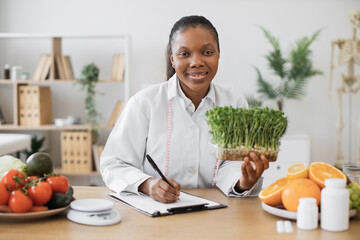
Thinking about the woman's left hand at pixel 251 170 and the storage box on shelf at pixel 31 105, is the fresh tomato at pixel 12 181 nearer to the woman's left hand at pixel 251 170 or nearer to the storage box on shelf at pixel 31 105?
the woman's left hand at pixel 251 170

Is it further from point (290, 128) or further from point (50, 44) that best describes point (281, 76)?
point (50, 44)

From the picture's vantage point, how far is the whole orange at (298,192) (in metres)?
1.52

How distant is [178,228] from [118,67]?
3865mm

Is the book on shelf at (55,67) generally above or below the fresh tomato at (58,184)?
above

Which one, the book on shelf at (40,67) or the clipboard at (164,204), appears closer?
the clipboard at (164,204)

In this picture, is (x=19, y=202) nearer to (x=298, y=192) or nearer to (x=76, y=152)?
(x=298, y=192)

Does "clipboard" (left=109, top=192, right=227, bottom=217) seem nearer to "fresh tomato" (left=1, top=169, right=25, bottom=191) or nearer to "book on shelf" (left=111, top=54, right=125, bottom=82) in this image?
"fresh tomato" (left=1, top=169, right=25, bottom=191)

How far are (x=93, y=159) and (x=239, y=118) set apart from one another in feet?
12.5

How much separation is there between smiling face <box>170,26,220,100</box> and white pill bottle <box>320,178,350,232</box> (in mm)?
796

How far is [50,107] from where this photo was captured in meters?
5.47

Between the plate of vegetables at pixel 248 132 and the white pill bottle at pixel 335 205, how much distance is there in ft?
0.99

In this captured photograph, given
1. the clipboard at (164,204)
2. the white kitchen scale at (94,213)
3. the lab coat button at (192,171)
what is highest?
the lab coat button at (192,171)

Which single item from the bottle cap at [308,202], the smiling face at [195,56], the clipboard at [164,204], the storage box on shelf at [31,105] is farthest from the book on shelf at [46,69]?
the bottle cap at [308,202]

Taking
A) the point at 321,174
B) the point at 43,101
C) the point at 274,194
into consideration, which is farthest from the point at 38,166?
the point at 43,101
